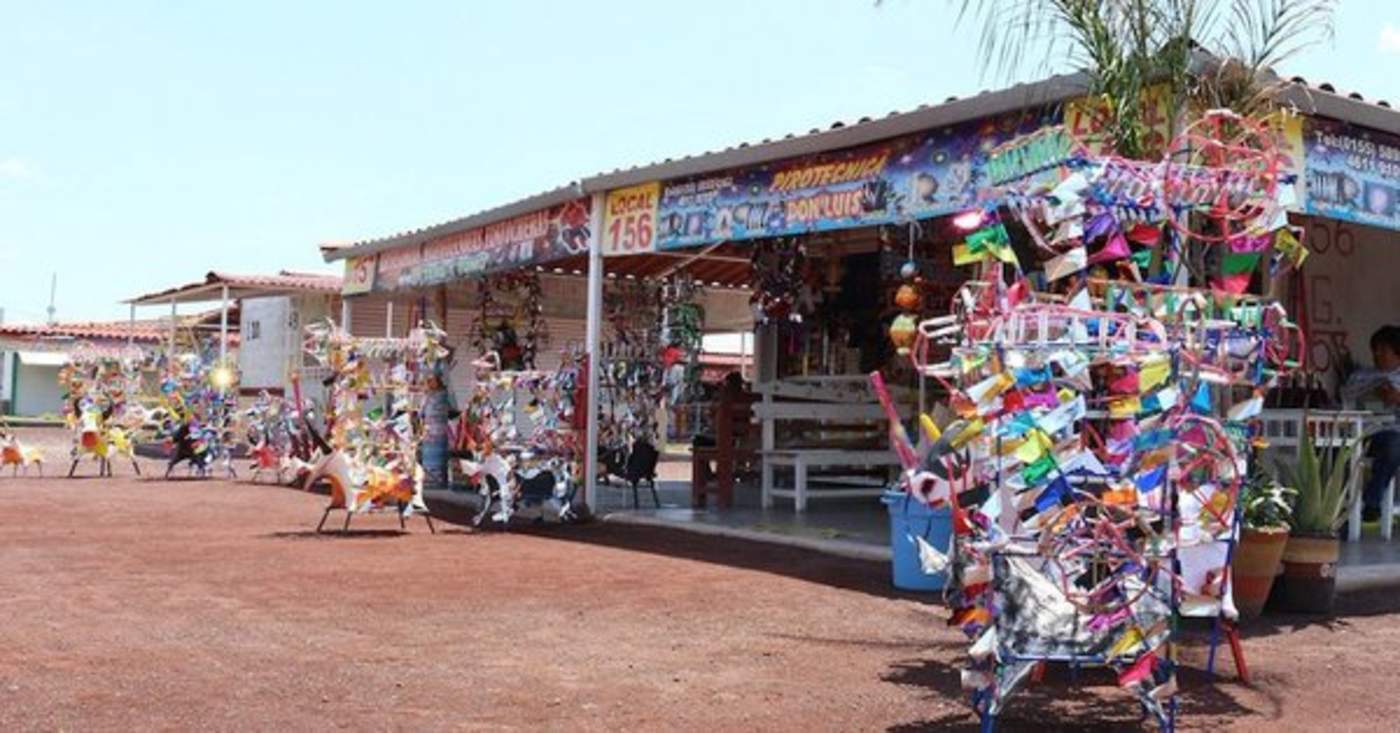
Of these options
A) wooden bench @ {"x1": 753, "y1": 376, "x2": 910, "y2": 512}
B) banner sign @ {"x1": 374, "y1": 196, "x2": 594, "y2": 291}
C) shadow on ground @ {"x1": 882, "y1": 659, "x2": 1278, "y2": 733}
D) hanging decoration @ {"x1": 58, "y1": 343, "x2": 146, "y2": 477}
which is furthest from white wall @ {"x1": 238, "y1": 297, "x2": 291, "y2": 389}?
shadow on ground @ {"x1": 882, "y1": 659, "x2": 1278, "y2": 733}

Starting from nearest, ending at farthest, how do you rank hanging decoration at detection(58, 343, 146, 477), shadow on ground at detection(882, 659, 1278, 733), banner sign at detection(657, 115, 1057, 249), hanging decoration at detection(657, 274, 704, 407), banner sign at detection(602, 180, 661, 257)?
shadow on ground at detection(882, 659, 1278, 733) → banner sign at detection(657, 115, 1057, 249) → banner sign at detection(602, 180, 661, 257) → hanging decoration at detection(657, 274, 704, 407) → hanging decoration at detection(58, 343, 146, 477)

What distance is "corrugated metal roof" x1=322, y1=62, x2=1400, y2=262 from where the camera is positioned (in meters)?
7.56

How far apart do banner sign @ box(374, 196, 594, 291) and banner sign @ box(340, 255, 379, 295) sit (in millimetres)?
222

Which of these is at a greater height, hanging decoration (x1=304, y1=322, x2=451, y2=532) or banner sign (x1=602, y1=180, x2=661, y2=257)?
banner sign (x1=602, y1=180, x2=661, y2=257)

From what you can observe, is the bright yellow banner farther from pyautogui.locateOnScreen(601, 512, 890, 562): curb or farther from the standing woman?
the standing woman

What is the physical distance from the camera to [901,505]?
7.86 meters

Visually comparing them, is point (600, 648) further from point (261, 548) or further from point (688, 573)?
point (261, 548)

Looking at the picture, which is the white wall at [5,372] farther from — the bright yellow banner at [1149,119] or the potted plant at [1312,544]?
the potted plant at [1312,544]

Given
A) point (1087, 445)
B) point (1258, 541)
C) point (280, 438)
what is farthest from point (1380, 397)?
point (280, 438)

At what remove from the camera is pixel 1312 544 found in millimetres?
7184

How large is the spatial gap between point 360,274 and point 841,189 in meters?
9.91

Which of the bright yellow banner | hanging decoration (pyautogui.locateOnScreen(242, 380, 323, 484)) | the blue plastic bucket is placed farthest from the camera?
hanging decoration (pyautogui.locateOnScreen(242, 380, 323, 484))

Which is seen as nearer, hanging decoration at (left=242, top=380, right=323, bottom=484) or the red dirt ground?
the red dirt ground

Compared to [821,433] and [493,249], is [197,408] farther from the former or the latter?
[821,433]
